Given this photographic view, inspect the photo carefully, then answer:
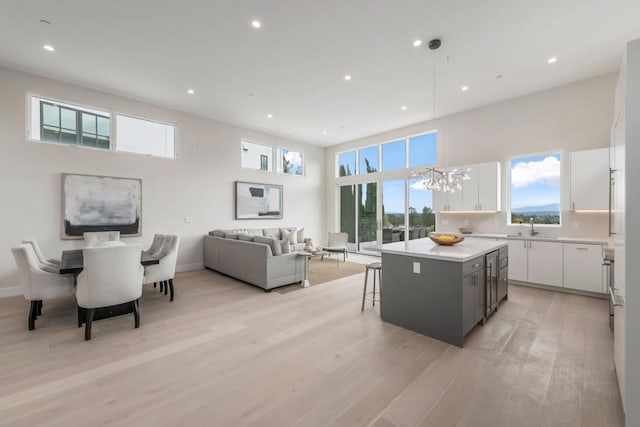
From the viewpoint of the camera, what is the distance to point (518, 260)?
4.78 m

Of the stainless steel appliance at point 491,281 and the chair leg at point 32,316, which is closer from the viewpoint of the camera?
the chair leg at point 32,316

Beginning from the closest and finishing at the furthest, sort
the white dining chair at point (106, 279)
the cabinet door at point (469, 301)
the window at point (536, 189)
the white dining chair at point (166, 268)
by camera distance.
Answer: the cabinet door at point (469, 301), the white dining chair at point (106, 279), the white dining chair at point (166, 268), the window at point (536, 189)

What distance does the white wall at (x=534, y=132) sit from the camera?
14.6 feet

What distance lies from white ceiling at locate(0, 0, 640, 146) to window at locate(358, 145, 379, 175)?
2.54 metres

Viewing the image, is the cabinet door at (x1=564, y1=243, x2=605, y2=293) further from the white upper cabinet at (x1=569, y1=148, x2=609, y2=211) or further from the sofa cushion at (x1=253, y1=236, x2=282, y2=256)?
the sofa cushion at (x1=253, y1=236, x2=282, y2=256)

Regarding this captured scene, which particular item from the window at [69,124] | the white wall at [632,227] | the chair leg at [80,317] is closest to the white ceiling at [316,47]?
the window at [69,124]

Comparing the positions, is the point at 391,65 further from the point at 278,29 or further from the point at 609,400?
the point at 609,400

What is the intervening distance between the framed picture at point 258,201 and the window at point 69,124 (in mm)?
2909

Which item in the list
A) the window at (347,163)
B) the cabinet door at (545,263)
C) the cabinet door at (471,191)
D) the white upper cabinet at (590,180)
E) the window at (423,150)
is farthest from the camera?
the window at (347,163)

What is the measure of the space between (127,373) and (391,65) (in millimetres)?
4950

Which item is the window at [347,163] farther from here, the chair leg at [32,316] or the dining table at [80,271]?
the chair leg at [32,316]

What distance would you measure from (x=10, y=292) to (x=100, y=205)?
1.82m

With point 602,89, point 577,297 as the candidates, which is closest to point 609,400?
point 577,297

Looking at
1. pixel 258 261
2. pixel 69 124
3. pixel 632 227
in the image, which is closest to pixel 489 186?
pixel 632 227
